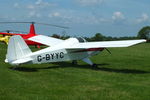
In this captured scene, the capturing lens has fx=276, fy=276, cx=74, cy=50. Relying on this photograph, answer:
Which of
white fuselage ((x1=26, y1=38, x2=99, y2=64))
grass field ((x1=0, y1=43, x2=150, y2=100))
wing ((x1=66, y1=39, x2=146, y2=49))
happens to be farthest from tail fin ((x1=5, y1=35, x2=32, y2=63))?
wing ((x1=66, y1=39, x2=146, y2=49))

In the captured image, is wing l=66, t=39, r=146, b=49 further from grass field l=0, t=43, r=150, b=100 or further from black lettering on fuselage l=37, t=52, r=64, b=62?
grass field l=0, t=43, r=150, b=100

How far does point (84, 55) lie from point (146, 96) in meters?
6.83

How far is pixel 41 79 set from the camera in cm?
936

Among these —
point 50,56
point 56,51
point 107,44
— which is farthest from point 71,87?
point 107,44

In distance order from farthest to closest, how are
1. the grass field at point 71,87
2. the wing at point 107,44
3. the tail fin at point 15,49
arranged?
the wing at point 107,44 < the tail fin at point 15,49 < the grass field at point 71,87

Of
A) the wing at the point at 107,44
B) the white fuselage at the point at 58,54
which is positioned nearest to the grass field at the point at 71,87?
the white fuselage at the point at 58,54

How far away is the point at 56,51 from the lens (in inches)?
488

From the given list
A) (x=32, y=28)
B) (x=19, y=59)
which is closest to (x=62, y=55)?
(x=19, y=59)

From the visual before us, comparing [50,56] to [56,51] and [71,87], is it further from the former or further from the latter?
[71,87]

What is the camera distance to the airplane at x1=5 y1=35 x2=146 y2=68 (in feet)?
36.1

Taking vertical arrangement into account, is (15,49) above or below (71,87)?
above

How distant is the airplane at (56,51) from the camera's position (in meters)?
11.0

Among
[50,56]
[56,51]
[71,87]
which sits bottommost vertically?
[71,87]

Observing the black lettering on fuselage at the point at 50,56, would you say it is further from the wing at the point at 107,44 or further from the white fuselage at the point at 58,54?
the wing at the point at 107,44
